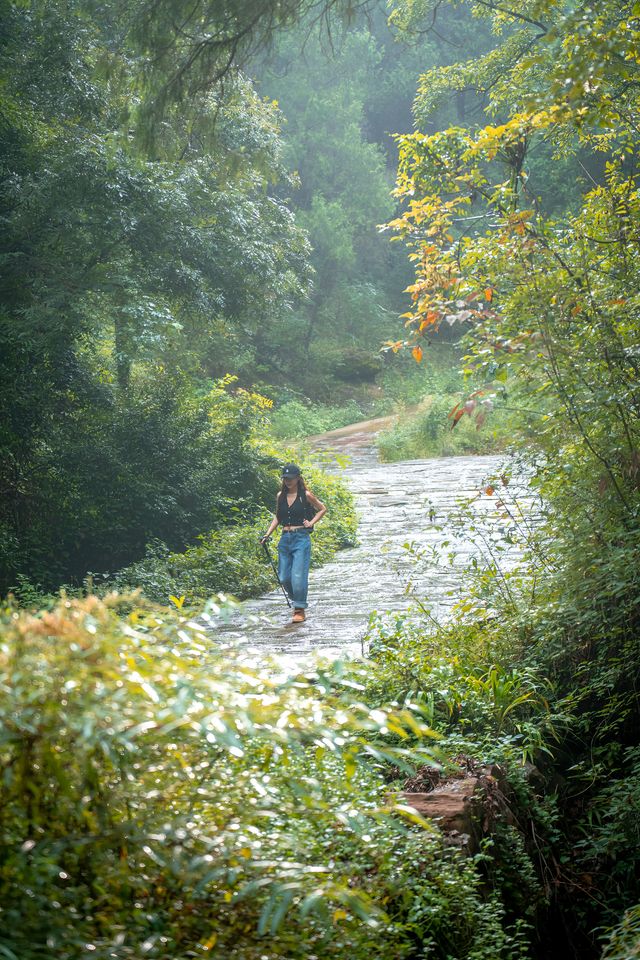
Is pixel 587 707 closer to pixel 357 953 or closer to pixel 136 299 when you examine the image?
pixel 357 953

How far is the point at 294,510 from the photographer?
8.96 metres

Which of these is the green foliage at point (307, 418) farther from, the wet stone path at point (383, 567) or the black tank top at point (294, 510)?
the black tank top at point (294, 510)

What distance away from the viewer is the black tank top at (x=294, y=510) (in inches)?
353

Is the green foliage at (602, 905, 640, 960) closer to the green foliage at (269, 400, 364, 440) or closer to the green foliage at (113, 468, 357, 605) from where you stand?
the green foliage at (113, 468, 357, 605)

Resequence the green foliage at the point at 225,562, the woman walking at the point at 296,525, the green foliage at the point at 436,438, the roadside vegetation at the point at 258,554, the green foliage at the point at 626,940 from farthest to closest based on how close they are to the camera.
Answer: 1. the green foliage at the point at 436,438
2. the green foliage at the point at 225,562
3. the woman walking at the point at 296,525
4. the green foliage at the point at 626,940
5. the roadside vegetation at the point at 258,554

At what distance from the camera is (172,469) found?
13.6 m

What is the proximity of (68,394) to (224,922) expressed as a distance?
11004 mm

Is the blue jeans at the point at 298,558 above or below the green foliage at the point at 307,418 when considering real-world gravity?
below

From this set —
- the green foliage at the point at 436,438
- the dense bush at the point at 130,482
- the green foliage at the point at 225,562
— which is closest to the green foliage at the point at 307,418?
the green foliage at the point at 436,438

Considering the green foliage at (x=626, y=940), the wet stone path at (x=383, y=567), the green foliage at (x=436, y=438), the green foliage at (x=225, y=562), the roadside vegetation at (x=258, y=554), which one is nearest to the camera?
the roadside vegetation at (x=258, y=554)

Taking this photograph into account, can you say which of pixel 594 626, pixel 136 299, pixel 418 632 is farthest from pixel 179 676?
pixel 136 299

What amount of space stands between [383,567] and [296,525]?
277cm

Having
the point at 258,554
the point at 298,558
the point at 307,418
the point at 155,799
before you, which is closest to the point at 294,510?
the point at 298,558

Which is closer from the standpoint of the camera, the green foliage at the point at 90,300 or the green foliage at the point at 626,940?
the green foliage at the point at 626,940
